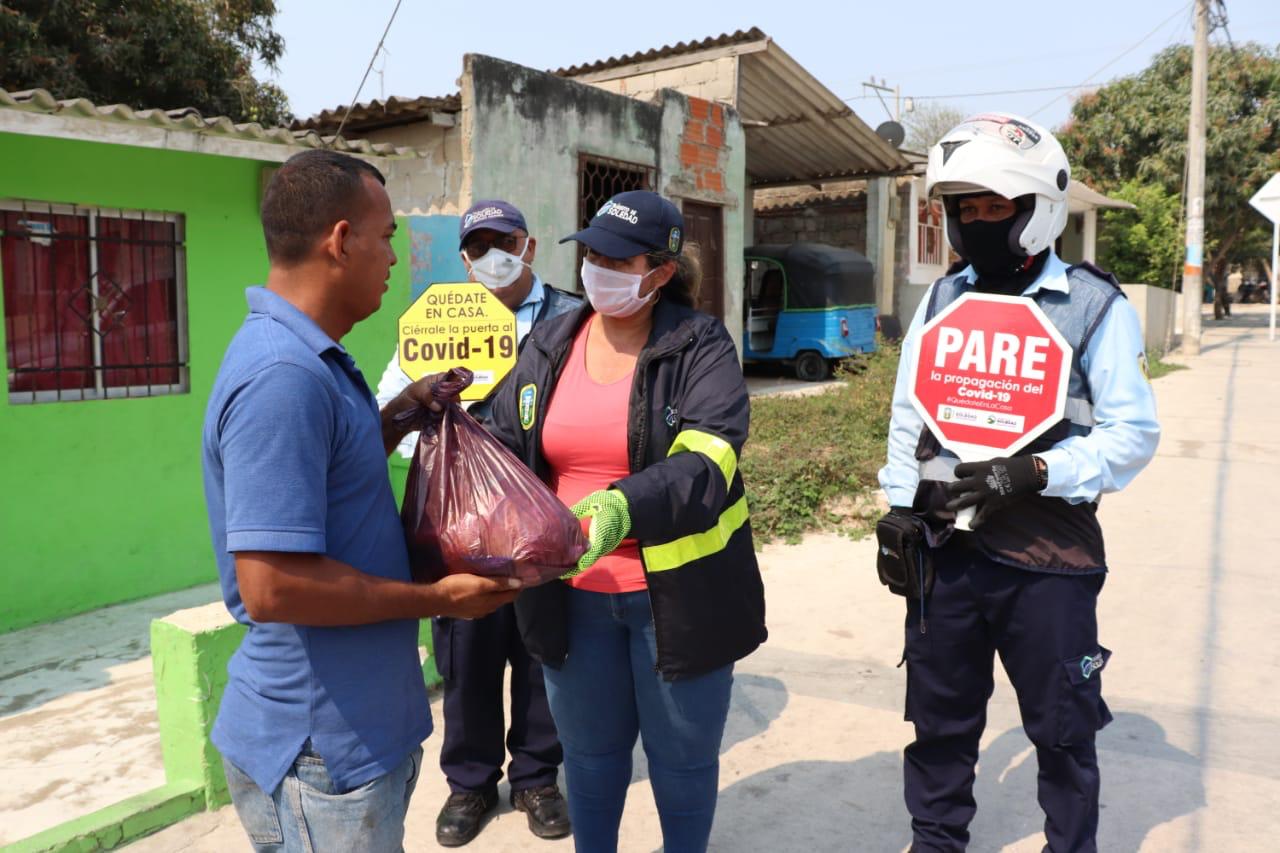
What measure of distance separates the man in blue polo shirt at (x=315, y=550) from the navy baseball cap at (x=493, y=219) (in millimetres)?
1844

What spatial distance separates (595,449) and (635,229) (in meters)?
0.51

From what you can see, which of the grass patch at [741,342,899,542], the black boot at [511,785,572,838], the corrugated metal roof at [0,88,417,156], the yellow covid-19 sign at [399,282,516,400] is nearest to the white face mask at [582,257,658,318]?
the yellow covid-19 sign at [399,282,516,400]

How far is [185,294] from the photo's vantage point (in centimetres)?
557

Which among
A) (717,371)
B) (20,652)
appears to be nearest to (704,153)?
(20,652)

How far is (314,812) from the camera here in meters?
1.54

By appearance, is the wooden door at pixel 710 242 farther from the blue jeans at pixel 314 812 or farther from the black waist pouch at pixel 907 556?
the blue jeans at pixel 314 812

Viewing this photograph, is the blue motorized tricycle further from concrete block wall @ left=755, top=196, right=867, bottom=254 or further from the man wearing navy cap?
the man wearing navy cap

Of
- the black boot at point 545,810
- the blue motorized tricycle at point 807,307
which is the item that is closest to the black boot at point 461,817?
the black boot at point 545,810

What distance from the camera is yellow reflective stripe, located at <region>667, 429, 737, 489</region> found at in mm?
2090

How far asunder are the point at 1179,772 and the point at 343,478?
3.03m

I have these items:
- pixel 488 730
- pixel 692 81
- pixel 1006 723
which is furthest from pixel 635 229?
pixel 692 81

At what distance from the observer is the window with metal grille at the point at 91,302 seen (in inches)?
193

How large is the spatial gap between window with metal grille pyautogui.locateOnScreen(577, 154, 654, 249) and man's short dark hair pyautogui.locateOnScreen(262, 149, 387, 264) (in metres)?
7.23

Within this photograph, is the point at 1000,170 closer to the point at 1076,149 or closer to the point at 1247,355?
the point at 1247,355
